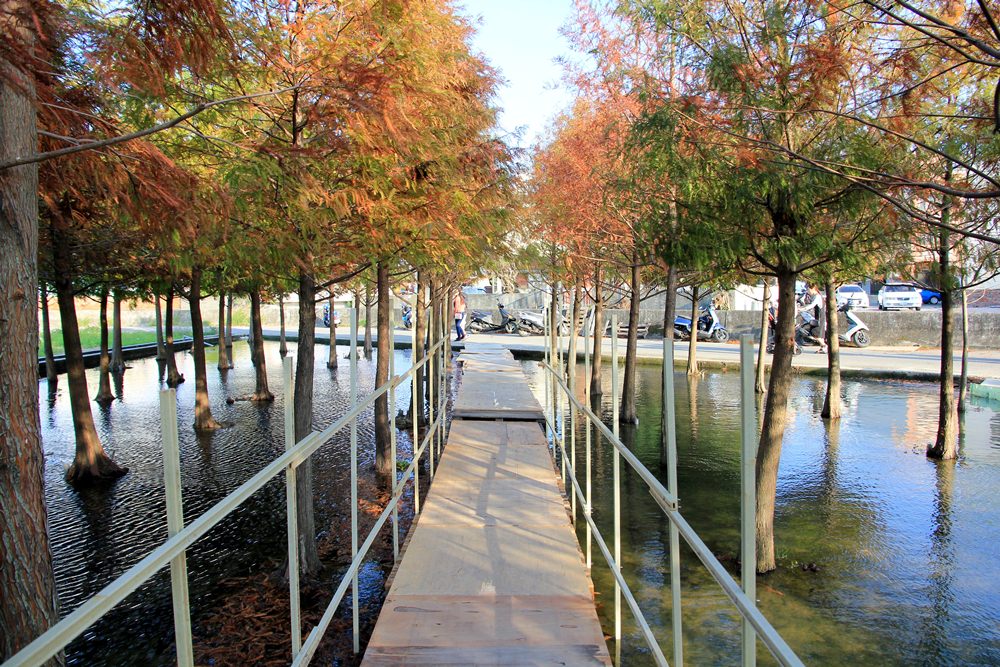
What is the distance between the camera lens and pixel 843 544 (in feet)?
27.7

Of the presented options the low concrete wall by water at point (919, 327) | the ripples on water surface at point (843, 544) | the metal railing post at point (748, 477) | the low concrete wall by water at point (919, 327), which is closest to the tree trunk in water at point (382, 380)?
the ripples on water surface at point (843, 544)

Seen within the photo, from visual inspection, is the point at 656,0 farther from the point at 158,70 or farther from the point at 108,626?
the point at 108,626

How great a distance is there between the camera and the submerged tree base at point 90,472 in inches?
428

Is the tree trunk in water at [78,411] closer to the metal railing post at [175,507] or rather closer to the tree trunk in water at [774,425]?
the tree trunk in water at [774,425]

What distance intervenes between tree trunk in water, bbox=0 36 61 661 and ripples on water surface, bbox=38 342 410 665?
7.50ft

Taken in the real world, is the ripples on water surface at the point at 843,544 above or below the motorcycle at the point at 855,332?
below

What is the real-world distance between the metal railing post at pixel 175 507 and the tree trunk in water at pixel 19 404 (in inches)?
92.9

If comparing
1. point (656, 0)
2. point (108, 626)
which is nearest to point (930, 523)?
point (656, 0)

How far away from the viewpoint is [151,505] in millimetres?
9859

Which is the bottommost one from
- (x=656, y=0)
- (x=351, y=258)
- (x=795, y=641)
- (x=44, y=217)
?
(x=795, y=641)

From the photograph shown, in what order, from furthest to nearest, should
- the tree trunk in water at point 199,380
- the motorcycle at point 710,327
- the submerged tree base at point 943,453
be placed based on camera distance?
1. the motorcycle at point 710,327
2. the tree trunk in water at point 199,380
3. the submerged tree base at point 943,453

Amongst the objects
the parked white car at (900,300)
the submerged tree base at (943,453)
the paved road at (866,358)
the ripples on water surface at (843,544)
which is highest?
the parked white car at (900,300)

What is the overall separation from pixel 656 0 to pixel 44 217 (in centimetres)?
764

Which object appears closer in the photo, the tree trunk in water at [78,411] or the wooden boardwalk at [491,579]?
the wooden boardwalk at [491,579]
